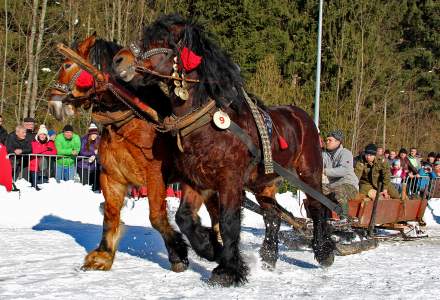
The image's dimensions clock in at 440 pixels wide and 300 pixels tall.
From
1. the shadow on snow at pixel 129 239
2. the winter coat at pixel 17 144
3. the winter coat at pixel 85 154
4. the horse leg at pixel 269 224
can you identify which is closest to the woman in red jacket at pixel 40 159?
the winter coat at pixel 17 144

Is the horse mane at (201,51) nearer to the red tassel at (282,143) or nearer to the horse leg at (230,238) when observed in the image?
the horse leg at (230,238)

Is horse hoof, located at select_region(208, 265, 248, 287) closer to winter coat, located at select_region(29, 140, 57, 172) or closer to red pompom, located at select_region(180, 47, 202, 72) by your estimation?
red pompom, located at select_region(180, 47, 202, 72)

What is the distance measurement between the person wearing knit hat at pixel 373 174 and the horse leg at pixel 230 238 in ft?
16.5

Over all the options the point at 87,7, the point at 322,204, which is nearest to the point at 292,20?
the point at 87,7

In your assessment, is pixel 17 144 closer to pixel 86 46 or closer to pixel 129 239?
pixel 129 239

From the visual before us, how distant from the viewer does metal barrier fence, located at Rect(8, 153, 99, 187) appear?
1322 centimetres

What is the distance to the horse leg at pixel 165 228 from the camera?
275 inches

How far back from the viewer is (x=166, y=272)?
6910mm

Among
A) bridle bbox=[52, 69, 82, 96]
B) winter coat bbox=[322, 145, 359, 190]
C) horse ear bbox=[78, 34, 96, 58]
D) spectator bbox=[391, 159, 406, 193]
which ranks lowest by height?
spectator bbox=[391, 159, 406, 193]

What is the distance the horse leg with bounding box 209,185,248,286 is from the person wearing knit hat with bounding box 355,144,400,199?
16.5 feet

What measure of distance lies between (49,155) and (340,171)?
5906 mm

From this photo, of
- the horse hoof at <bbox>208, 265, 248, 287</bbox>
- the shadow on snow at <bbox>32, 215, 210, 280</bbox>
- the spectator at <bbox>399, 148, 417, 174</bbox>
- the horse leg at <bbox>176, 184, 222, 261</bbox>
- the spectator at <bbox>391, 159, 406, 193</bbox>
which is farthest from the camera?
the spectator at <bbox>399, 148, 417, 174</bbox>

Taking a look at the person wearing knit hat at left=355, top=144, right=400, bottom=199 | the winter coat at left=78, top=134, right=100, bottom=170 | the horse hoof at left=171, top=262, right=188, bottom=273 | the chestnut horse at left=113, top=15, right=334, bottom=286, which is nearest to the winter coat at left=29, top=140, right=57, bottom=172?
the winter coat at left=78, top=134, right=100, bottom=170

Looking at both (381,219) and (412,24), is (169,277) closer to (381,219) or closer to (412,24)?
(381,219)
